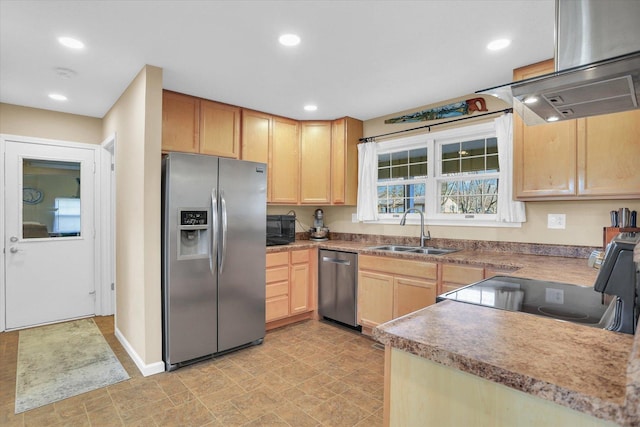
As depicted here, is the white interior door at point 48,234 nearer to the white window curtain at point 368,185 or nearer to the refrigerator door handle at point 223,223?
the refrigerator door handle at point 223,223

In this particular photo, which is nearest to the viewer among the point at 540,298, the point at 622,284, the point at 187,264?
the point at 622,284

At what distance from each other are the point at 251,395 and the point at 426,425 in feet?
5.59

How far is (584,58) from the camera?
48.3 inches

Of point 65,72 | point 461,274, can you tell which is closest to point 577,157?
point 461,274

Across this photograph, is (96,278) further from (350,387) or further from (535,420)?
(535,420)

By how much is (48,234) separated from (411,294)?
13.1 ft

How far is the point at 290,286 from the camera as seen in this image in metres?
3.65

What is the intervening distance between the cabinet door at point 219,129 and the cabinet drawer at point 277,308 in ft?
5.27

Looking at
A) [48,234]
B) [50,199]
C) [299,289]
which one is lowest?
[299,289]

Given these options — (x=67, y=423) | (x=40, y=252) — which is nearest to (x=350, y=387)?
(x=67, y=423)

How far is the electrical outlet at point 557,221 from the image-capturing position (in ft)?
8.79

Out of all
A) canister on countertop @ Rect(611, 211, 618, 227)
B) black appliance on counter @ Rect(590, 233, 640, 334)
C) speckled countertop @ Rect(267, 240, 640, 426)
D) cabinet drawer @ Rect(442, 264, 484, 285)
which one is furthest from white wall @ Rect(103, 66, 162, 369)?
canister on countertop @ Rect(611, 211, 618, 227)

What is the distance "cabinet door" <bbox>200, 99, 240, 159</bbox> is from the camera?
3.32m

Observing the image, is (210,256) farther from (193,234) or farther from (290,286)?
(290,286)
